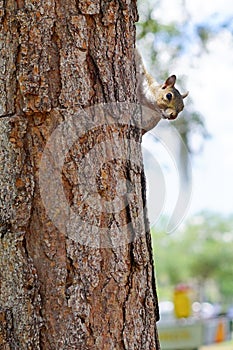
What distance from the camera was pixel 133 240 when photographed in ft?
3.17

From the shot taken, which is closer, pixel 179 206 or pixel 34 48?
pixel 34 48

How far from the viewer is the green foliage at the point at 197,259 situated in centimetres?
1352

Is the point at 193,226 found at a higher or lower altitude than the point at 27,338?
higher

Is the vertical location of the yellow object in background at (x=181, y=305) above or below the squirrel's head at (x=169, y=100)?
above

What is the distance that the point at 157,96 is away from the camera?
1.47 metres

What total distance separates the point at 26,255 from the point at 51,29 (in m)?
0.31

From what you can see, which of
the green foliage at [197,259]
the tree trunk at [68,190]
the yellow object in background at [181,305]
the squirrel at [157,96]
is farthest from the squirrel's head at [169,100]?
the green foliage at [197,259]

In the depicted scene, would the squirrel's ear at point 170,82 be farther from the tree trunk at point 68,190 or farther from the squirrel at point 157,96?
the tree trunk at point 68,190

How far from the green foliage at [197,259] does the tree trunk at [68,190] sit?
12215 mm

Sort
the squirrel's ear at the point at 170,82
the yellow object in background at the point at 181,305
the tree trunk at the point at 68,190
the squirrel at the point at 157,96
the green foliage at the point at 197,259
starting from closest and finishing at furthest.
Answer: the tree trunk at the point at 68,190, the squirrel at the point at 157,96, the squirrel's ear at the point at 170,82, the yellow object in background at the point at 181,305, the green foliage at the point at 197,259

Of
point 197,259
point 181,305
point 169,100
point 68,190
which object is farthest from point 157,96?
point 197,259

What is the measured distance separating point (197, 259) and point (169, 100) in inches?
483

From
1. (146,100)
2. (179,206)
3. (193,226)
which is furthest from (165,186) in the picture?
(193,226)

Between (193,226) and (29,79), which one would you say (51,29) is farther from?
(193,226)
